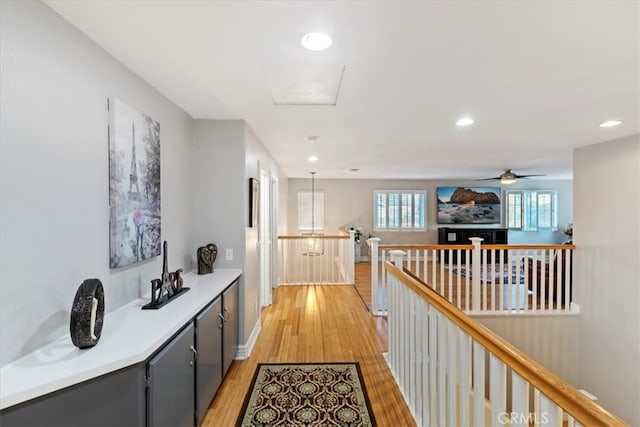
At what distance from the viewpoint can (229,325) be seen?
2.63 meters

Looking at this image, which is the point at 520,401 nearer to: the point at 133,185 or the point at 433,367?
the point at 433,367

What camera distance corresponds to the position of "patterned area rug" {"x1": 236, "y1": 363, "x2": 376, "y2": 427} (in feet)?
6.99

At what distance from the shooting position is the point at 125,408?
1288mm

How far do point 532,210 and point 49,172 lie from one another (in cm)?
1131

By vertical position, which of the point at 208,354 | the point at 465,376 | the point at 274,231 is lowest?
the point at 208,354

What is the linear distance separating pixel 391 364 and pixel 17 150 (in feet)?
9.77

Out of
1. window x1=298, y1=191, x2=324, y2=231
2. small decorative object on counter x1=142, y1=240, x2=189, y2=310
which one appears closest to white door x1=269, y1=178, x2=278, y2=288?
small decorative object on counter x1=142, y1=240, x2=189, y2=310

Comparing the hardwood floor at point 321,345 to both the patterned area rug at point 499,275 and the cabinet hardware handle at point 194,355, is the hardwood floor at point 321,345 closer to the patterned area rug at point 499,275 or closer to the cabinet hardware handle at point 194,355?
the cabinet hardware handle at point 194,355

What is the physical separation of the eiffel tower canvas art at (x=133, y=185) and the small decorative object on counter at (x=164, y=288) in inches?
7.6

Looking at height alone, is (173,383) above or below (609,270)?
below

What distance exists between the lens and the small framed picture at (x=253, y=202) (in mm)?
3207

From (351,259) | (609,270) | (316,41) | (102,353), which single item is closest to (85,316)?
(102,353)

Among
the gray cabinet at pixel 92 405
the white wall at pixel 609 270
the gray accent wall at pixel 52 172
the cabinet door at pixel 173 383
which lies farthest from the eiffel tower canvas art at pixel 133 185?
the white wall at pixel 609 270

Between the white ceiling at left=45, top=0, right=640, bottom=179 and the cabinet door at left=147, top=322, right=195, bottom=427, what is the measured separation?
1655mm
